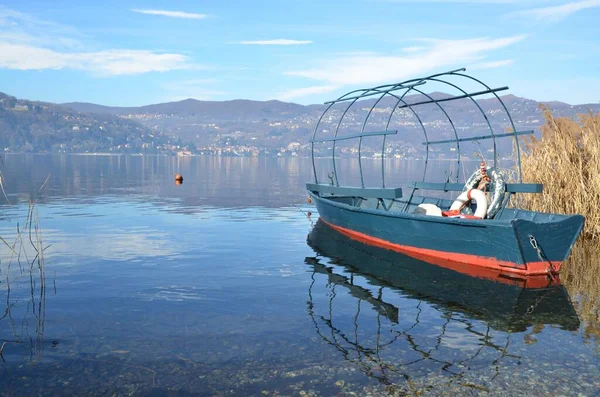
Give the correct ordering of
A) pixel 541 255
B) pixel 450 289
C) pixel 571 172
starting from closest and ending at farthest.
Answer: pixel 450 289 < pixel 541 255 < pixel 571 172

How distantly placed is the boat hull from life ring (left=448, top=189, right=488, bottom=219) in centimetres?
153

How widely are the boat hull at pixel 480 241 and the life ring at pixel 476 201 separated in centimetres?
153

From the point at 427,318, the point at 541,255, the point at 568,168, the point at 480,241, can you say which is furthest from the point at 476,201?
the point at 427,318

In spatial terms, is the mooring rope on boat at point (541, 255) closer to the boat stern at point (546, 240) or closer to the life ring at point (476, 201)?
the boat stern at point (546, 240)

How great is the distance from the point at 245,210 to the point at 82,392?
Result: 2040 cm

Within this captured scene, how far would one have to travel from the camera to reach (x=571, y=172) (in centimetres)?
1588

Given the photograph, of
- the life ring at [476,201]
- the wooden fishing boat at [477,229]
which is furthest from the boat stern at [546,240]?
the life ring at [476,201]

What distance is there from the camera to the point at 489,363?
7.32m

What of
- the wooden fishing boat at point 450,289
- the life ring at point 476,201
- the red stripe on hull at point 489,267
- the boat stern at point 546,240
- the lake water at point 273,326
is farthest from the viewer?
the life ring at point 476,201

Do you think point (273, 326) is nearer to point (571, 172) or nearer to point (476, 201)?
point (476, 201)

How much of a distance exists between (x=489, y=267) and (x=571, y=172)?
494 cm

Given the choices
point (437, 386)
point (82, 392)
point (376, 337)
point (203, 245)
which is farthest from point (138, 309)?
point (203, 245)

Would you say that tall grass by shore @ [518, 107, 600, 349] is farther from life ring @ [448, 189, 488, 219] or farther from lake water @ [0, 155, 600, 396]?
lake water @ [0, 155, 600, 396]

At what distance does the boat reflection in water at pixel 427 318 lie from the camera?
7172 mm
